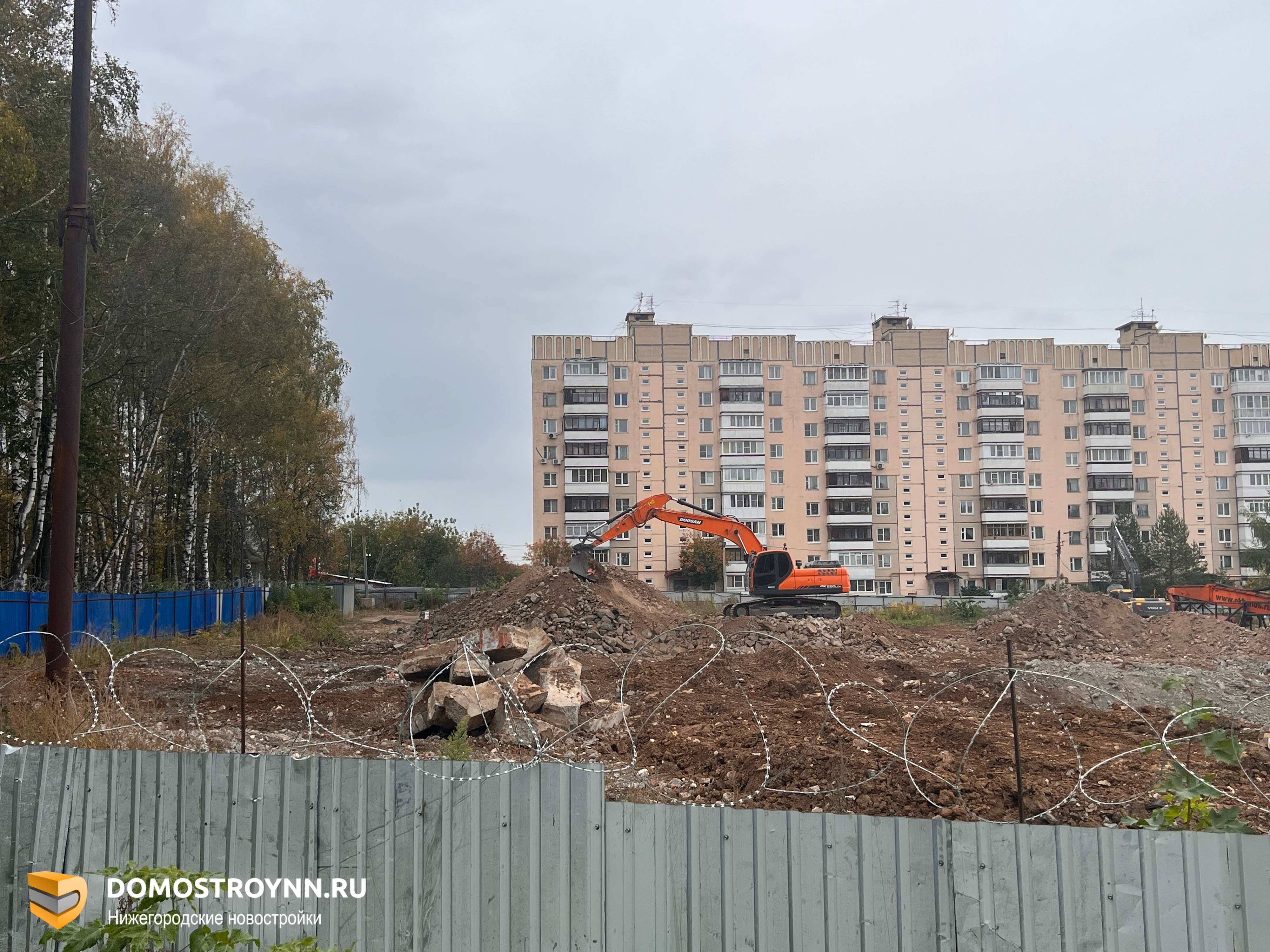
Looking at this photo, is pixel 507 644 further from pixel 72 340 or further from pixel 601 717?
pixel 72 340

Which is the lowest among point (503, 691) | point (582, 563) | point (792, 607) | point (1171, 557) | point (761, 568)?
point (792, 607)

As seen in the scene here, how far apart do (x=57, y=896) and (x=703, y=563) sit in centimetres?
5238

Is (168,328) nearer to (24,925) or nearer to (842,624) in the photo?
(842,624)

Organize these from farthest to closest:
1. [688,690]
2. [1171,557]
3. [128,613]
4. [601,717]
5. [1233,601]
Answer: [1171,557]
[1233,601]
[128,613]
[688,690]
[601,717]

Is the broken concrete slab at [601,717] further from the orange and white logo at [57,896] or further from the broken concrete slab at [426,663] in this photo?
the orange and white logo at [57,896]

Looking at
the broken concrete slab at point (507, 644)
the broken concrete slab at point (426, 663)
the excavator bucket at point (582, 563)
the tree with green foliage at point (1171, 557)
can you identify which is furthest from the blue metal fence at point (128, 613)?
the tree with green foliage at point (1171, 557)

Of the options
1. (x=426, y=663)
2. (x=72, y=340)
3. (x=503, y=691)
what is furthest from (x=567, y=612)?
(x=503, y=691)

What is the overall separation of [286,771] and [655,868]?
205 centimetres

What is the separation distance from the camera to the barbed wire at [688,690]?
5707mm

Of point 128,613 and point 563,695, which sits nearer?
point 563,695

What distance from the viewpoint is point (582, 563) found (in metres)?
26.0

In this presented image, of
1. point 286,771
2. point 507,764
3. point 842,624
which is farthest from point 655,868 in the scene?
point 842,624

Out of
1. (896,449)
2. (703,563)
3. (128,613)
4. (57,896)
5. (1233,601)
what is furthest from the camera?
(896,449)

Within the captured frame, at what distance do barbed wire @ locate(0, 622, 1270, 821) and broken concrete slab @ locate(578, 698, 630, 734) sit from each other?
0.05 meters
